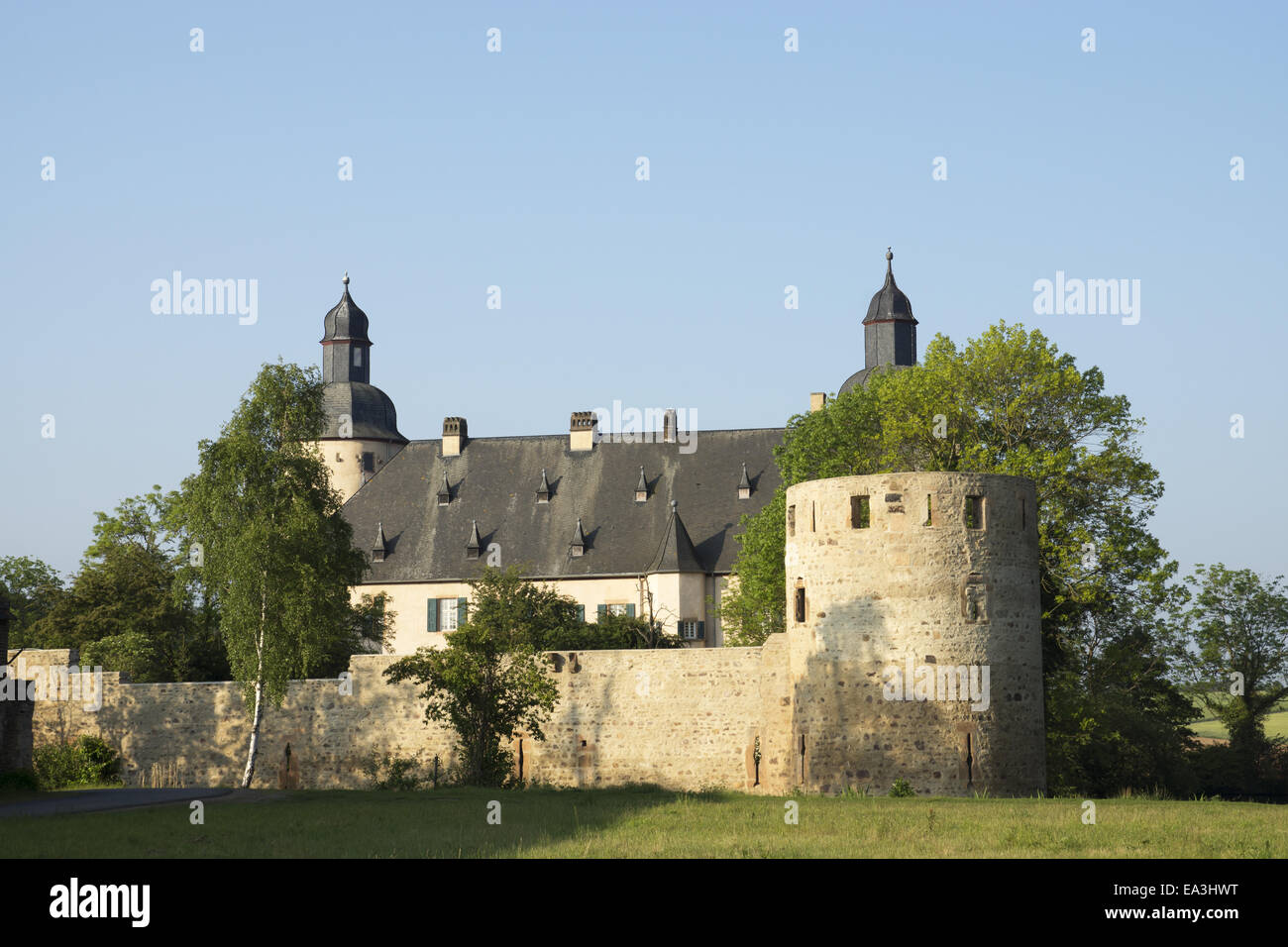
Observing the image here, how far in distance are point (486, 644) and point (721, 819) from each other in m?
11.4

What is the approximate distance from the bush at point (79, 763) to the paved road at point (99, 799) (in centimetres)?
569

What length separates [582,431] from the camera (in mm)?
69312

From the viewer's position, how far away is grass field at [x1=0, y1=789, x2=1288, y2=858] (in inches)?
752

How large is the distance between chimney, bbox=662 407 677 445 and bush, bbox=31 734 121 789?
34.5m

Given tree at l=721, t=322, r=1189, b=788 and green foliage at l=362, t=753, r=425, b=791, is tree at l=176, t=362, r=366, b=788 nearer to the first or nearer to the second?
green foliage at l=362, t=753, r=425, b=791

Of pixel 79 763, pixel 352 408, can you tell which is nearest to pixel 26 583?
pixel 352 408

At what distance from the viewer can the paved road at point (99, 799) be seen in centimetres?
2584

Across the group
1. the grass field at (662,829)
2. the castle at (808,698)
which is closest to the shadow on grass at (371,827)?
the grass field at (662,829)

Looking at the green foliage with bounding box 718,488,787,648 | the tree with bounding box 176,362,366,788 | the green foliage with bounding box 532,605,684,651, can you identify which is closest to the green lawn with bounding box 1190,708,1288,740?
the green foliage with bounding box 532,605,684,651

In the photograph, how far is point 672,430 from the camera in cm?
6900

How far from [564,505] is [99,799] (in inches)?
1528

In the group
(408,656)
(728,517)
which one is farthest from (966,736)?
(728,517)

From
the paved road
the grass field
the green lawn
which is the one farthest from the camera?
the green lawn
